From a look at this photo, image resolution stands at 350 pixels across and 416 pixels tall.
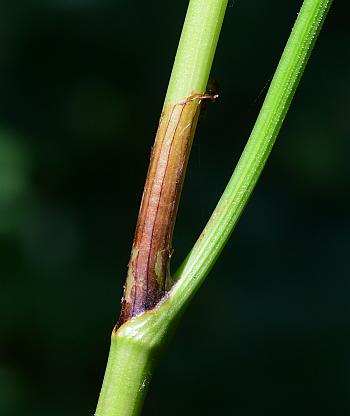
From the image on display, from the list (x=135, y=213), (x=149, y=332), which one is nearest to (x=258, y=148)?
(x=149, y=332)

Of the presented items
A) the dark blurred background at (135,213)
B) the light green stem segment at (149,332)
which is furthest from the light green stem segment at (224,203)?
the dark blurred background at (135,213)

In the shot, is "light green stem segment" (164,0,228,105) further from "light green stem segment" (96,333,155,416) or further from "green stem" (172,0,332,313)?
"light green stem segment" (96,333,155,416)

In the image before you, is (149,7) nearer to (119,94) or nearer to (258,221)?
(119,94)

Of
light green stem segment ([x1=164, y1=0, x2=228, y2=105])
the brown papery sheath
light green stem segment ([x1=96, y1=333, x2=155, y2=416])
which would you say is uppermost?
light green stem segment ([x1=164, y1=0, x2=228, y2=105])

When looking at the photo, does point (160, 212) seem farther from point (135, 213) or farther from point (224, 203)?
point (135, 213)

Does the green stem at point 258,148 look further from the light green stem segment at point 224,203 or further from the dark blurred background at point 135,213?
the dark blurred background at point 135,213

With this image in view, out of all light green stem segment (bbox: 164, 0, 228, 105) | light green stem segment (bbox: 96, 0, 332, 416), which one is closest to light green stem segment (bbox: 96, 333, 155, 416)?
light green stem segment (bbox: 96, 0, 332, 416)

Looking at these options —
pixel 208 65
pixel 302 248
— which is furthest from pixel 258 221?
pixel 208 65
